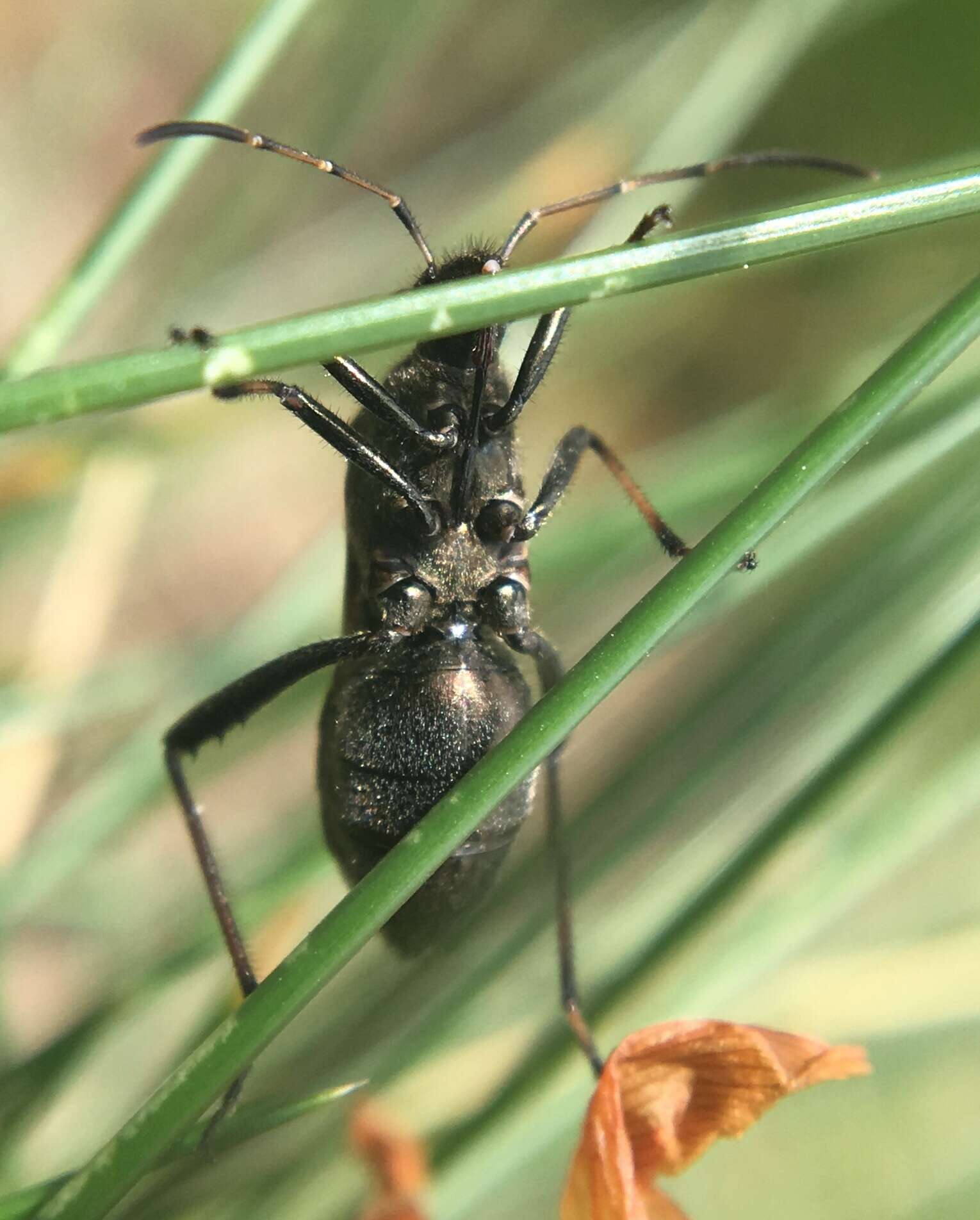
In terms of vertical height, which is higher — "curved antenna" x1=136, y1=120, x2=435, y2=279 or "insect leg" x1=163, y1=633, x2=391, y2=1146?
"curved antenna" x1=136, y1=120, x2=435, y2=279

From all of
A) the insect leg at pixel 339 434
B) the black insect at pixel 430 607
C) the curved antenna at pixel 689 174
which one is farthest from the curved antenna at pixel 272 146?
the insect leg at pixel 339 434

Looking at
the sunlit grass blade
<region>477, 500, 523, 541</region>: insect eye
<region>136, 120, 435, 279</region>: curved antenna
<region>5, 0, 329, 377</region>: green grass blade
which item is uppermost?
<region>5, 0, 329, 377</region>: green grass blade

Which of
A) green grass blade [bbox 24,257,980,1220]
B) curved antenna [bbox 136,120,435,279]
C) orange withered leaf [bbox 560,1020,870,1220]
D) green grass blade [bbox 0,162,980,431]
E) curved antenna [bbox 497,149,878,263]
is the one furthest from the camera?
curved antenna [bbox 497,149,878,263]

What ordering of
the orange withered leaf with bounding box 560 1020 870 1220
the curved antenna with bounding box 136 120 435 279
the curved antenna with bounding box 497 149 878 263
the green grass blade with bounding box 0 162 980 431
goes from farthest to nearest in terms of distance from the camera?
the curved antenna with bounding box 497 149 878 263 → the curved antenna with bounding box 136 120 435 279 → the orange withered leaf with bounding box 560 1020 870 1220 → the green grass blade with bounding box 0 162 980 431

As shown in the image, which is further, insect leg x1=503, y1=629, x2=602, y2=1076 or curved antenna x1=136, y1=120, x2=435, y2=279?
insect leg x1=503, y1=629, x2=602, y2=1076

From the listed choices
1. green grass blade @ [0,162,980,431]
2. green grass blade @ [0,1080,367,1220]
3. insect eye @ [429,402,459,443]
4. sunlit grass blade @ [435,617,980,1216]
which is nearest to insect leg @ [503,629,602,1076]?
sunlit grass blade @ [435,617,980,1216]

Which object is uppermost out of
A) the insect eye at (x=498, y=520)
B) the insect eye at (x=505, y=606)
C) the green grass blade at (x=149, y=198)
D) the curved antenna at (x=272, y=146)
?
the green grass blade at (x=149, y=198)

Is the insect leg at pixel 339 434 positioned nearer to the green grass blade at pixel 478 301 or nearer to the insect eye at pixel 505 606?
the insect eye at pixel 505 606

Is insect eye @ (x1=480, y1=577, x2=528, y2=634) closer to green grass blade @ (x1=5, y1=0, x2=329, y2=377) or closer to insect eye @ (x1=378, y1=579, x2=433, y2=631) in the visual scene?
insect eye @ (x1=378, y1=579, x2=433, y2=631)
